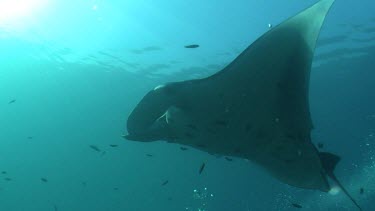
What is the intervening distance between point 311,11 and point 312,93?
21.4 meters

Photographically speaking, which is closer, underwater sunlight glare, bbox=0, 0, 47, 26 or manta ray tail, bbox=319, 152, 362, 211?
manta ray tail, bbox=319, 152, 362, 211

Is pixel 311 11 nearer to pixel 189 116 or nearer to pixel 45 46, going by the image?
pixel 189 116

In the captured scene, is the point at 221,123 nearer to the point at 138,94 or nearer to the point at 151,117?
the point at 151,117

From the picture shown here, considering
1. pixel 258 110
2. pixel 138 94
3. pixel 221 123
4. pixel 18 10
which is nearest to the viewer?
pixel 258 110

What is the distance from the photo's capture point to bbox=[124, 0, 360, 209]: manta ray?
5.14 meters

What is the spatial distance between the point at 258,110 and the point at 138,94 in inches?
866

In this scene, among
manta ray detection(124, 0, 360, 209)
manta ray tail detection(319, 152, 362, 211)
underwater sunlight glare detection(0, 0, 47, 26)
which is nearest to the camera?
manta ray detection(124, 0, 360, 209)

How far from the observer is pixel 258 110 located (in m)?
5.72

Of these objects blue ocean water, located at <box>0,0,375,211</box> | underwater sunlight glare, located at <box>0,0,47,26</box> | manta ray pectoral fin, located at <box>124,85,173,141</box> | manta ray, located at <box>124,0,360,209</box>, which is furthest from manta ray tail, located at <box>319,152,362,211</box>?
underwater sunlight glare, located at <box>0,0,47,26</box>

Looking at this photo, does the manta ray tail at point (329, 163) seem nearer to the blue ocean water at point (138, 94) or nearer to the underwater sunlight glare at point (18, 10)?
the blue ocean water at point (138, 94)

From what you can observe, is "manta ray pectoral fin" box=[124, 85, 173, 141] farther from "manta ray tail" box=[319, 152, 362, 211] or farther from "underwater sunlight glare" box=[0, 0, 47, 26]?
"underwater sunlight glare" box=[0, 0, 47, 26]

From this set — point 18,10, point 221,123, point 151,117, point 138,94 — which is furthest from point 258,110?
point 138,94

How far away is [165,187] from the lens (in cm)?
4422

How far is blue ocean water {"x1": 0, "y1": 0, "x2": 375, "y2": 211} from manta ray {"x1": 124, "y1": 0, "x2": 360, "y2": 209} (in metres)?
1.04
